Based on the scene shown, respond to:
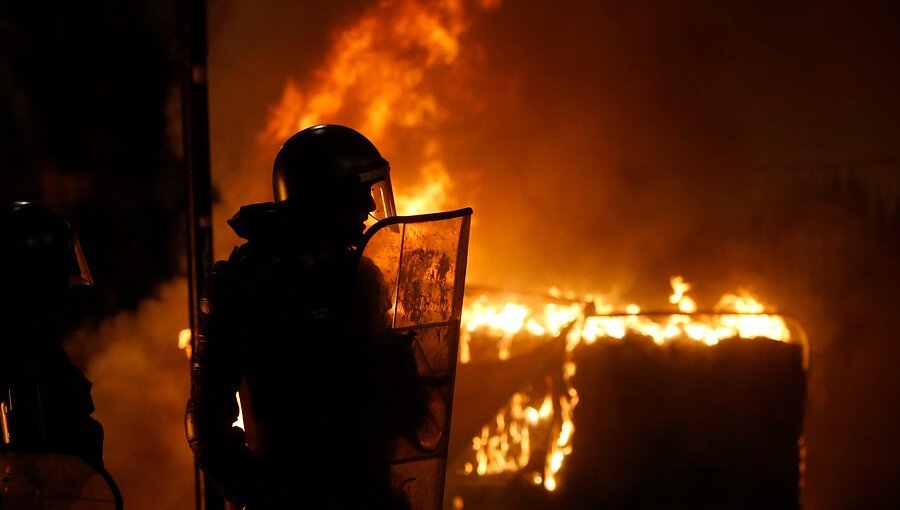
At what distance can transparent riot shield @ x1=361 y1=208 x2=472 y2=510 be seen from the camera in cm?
166

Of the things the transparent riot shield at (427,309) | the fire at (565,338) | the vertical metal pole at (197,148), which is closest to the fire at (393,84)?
the fire at (565,338)

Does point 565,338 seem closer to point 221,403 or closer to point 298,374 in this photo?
point 298,374

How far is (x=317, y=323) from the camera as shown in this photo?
5.30 ft

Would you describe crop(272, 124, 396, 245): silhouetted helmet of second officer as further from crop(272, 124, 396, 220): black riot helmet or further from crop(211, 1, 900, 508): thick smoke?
crop(211, 1, 900, 508): thick smoke

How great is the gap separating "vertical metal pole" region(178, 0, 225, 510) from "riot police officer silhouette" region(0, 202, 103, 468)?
1157 mm

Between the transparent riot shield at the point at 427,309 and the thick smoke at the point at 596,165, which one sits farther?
the thick smoke at the point at 596,165

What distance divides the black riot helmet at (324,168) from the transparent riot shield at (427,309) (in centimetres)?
25

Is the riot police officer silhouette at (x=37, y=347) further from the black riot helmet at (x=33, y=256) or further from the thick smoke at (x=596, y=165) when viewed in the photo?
the thick smoke at (x=596, y=165)

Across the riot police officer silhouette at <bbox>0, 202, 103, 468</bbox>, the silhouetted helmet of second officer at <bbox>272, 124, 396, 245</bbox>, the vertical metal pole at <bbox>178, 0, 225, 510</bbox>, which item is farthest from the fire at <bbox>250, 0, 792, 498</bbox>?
the riot police officer silhouette at <bbox>0, 202, 103, 468</bbox>

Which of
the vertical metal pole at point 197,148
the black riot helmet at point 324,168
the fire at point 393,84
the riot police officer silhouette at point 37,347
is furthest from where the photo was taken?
the fire at point 393,84

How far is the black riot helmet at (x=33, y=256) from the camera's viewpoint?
200 centimetres

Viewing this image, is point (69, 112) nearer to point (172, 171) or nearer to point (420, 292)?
point (172, 171)

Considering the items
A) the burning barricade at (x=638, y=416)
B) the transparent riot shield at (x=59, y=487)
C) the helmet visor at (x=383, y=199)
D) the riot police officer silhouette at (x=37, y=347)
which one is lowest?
the burning barricade at (x=638, y=416)

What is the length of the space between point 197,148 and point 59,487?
194 cm
